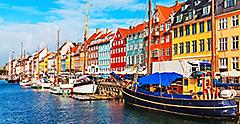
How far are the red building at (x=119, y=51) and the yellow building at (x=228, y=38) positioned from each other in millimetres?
38608

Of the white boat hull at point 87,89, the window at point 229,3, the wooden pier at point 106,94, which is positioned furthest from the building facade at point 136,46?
the window at point 229,3

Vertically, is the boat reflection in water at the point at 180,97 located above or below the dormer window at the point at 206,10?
below

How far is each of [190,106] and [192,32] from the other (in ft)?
96.2

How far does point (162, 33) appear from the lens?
7075cm

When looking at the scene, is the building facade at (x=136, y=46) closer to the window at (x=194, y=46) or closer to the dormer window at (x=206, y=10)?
the window at (x=194, y=46)

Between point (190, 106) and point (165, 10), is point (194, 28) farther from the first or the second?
point (190, 106)

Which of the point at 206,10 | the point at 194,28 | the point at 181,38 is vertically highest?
the point at 206,10

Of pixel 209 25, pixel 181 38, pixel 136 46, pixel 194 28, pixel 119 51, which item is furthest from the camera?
pixel 119 51

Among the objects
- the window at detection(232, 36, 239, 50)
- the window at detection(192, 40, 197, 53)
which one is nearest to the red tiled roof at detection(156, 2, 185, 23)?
the window at detection(192, 40, 197, 53)

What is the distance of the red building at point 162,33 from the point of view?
225ft

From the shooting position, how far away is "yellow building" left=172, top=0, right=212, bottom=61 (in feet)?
185

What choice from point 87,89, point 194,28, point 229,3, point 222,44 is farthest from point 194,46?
point 87,89

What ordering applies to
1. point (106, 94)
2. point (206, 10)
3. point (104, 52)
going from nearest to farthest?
point (206, 10) < point (106, 94) < point (104, 52)

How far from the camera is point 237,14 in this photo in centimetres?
5112
